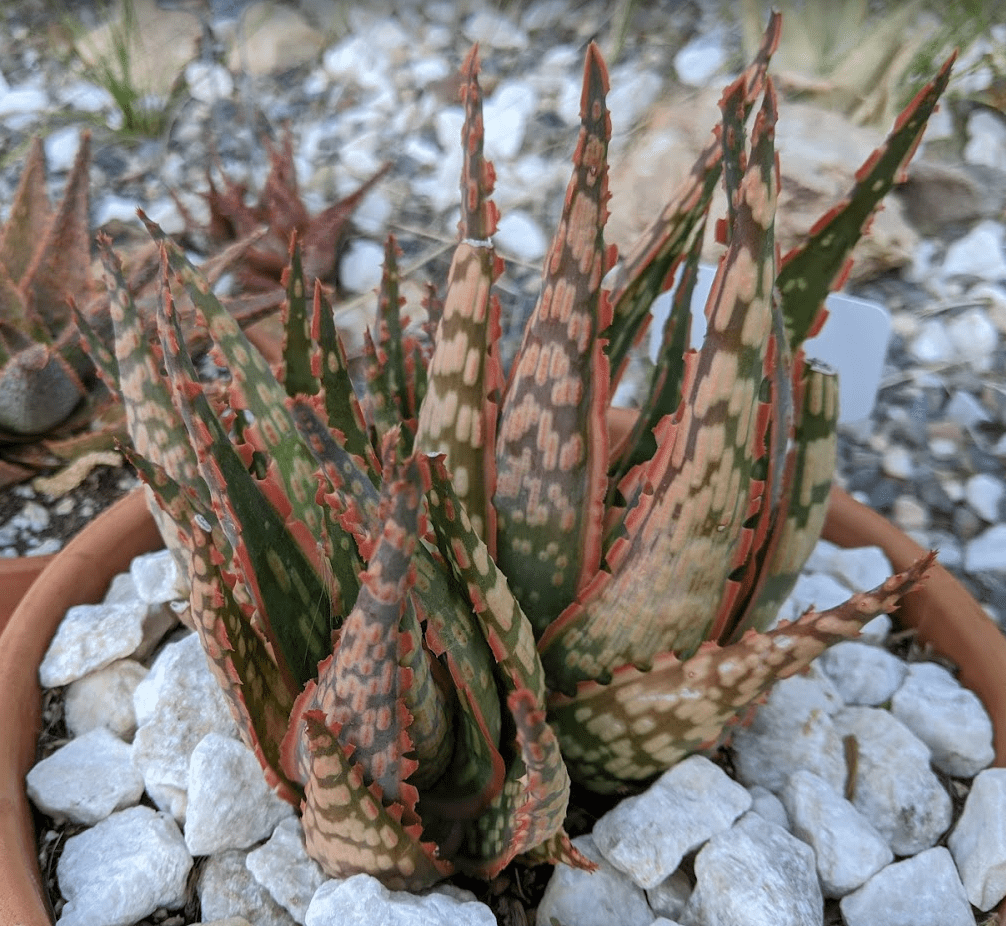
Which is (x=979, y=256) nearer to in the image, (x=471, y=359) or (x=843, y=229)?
(x=843, y=229)

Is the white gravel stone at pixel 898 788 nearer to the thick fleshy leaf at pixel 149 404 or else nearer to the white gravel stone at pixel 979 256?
the thick fleshy leaf at pixel 149 404

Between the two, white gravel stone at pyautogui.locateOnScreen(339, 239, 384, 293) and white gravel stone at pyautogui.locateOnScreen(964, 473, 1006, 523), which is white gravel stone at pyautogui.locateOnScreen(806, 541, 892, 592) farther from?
white gravel stone at pyautogui.locateOnScreen(339, 239, 384, 293)

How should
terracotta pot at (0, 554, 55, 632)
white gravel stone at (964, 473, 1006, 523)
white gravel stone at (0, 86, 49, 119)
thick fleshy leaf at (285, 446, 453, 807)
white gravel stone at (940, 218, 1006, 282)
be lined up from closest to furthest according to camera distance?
thick fleshy leaf at (285, 446, 453, 807) < terracotta pot at (0, 554, 55, 632) < white gravel stone at (964, 473, 1006, 523) < white gravel stone at (940, 218, 1006, 282) < white gravel stone at (0, 86, 49, 119)

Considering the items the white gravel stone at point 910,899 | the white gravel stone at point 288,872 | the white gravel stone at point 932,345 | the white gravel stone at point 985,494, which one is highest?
the white gravel stone at point 288,872

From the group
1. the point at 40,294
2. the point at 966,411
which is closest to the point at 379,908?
the point at 40,294

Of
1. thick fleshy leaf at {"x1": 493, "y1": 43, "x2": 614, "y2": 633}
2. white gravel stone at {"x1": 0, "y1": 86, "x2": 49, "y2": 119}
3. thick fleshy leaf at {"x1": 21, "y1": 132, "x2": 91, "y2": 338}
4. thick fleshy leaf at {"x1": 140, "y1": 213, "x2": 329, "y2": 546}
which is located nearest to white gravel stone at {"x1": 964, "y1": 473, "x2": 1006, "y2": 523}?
thick fleshy leaf at {"x1": 493, "y1": 43, "x2": 614, "y2": 633}

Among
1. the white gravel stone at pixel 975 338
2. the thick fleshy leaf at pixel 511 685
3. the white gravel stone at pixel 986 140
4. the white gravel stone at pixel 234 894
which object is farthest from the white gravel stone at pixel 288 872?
the white gravel stone at pixel 986 140
